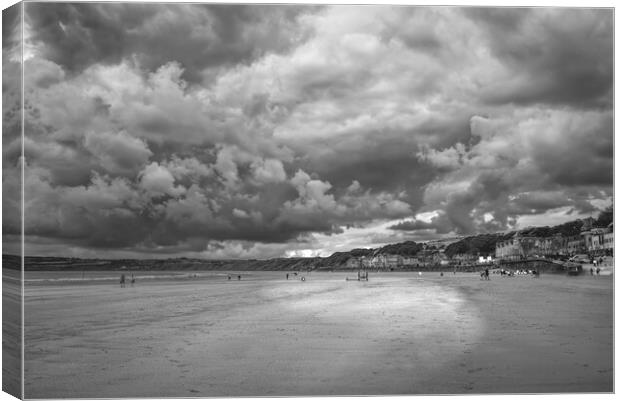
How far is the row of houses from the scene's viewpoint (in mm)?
7034

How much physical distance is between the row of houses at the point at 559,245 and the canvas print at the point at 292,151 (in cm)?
5

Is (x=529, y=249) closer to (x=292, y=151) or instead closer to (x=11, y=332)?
(x=292, y=151)

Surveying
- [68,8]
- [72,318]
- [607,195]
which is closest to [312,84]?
[68,8]

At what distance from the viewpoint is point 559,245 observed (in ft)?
28.0

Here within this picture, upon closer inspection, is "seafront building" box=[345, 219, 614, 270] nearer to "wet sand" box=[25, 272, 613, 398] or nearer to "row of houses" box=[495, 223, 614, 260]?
"row of houses" box=[495, 223, 614, 260]

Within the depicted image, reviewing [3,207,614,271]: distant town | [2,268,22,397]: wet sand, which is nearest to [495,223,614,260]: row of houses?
[3,207,614,271]: distant town

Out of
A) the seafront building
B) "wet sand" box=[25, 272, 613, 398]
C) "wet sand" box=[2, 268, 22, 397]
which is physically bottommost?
"wet sand" box=[25, 272, 613, 398]

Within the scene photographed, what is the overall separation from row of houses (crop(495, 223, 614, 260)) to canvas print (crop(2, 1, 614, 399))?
52 millimetres

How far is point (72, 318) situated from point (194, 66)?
621cm

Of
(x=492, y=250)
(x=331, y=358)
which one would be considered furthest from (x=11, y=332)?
(x=492, y=250)

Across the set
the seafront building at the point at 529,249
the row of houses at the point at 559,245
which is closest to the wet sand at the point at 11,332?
the seafront building at the point at 529,249

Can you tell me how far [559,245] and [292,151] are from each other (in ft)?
14.2

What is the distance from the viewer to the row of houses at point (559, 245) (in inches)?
277

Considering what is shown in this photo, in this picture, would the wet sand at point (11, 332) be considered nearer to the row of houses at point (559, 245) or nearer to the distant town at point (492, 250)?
the distant town at point (492, 250)
